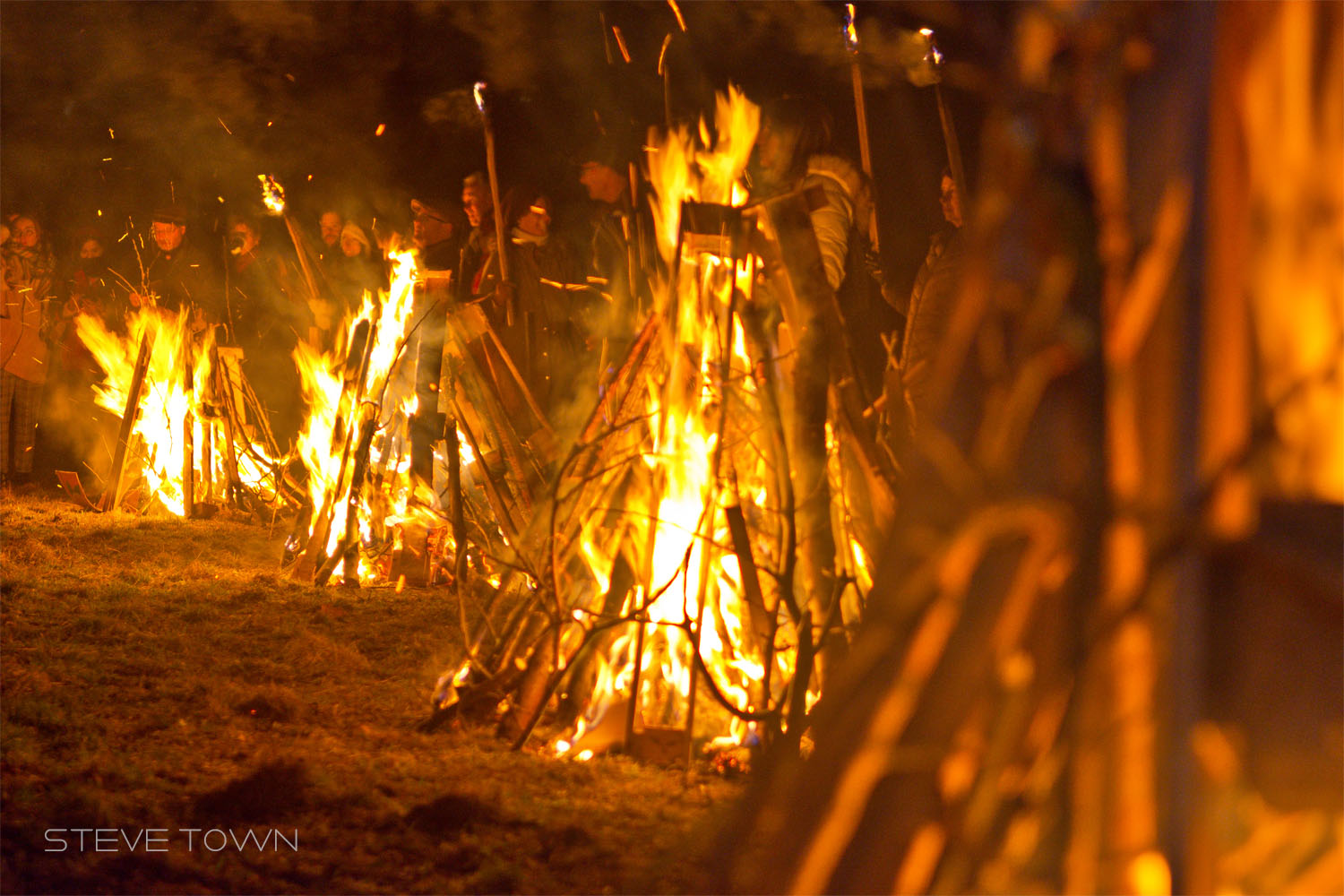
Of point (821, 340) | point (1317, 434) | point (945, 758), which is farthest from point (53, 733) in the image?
point (1317, 434)

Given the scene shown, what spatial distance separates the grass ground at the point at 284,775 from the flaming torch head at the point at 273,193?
3.44 meters

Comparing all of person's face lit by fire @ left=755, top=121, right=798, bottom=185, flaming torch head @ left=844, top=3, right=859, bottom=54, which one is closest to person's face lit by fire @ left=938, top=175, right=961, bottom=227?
flaming torch head @ left=844, top=3, right=859, bottom=54

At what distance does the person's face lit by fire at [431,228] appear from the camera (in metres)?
6.61

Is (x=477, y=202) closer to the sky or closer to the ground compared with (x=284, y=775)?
closer to the sky

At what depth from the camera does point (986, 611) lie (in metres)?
1.82

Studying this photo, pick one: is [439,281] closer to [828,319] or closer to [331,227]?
[331,227]

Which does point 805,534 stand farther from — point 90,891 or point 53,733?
point 53,733

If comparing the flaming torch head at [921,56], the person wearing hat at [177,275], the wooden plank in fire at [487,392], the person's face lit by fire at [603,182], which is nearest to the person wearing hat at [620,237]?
the person's face lit by fire at [603,182]

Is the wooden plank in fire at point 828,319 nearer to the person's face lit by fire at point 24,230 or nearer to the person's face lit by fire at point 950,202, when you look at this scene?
the person's face lit by fire at point 950,202

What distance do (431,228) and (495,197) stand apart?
1.01m

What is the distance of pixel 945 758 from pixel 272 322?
8.76m

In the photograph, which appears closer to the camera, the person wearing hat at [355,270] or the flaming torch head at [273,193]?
the person wearing hat at [355,270]

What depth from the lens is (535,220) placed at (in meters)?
6.77

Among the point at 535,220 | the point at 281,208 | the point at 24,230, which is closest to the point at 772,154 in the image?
the point at 535,220
